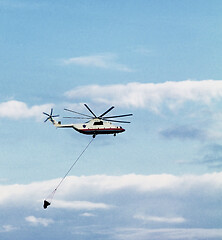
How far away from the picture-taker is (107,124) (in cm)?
15788

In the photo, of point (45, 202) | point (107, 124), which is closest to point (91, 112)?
point (107, 124)

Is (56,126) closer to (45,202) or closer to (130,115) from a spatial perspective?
(130,115)

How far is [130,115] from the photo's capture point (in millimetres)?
155125

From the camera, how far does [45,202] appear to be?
124750 millimetres

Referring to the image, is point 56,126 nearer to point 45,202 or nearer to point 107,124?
point 107,124

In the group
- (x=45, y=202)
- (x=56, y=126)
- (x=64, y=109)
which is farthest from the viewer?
(x=56, y=126)

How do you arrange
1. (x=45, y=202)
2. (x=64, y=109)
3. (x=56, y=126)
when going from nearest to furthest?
(x=45, y=202)
(x=64, y=109)
(x=56, y=126)

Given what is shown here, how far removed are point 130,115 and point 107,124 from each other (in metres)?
7.81

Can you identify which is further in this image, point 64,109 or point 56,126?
point 56,126

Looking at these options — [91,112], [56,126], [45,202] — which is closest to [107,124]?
[91,112]

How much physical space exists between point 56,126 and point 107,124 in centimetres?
1715

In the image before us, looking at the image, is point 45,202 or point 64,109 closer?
point 45,202

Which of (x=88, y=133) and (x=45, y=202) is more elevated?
(x=88, y=133)

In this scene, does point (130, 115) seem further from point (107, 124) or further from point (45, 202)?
point (45, 202)
